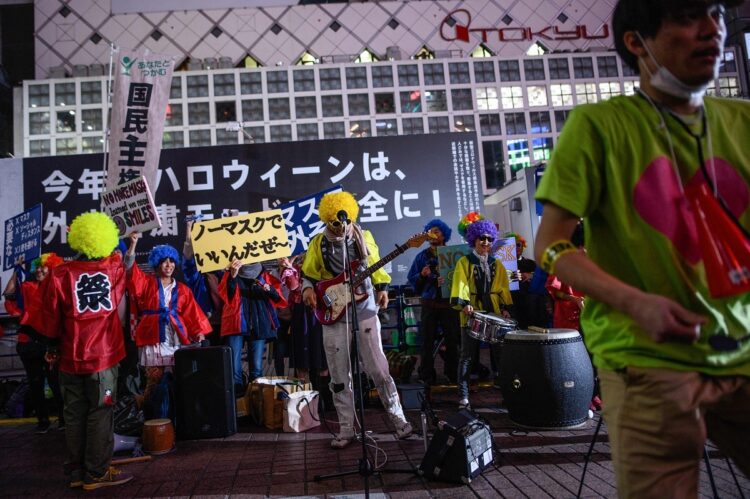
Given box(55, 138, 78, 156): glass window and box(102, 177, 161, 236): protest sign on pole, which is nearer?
box(102, 177, 161, 236): protest sign on pole

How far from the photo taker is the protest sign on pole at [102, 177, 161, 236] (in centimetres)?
658

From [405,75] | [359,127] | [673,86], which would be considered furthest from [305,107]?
[673,86]

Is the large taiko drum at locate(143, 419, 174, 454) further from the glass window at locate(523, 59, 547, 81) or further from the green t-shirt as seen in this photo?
the glass window at locate(523, 59, 547, 81)

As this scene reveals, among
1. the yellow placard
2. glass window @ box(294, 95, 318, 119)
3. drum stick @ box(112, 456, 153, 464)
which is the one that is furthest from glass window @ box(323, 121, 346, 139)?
drum stick @ box(112, 456, 153, 464)

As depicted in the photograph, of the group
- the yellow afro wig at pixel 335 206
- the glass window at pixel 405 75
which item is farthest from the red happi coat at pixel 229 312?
the glass window at pixel 405 75

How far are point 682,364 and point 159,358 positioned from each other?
20.9 feet

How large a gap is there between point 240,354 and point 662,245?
23.3 feet

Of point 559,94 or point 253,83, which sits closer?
point 253,83

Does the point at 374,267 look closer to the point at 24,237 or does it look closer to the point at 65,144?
the point at 24,237

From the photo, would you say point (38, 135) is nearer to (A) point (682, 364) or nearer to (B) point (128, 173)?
(B) point (128, 173)

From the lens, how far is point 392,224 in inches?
423

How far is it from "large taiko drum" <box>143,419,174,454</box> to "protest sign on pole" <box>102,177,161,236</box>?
229cm

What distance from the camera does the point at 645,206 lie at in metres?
1.42

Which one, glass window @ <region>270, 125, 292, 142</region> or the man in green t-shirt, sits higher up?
glass window @ <region>270, 125, 292, 142</region>
